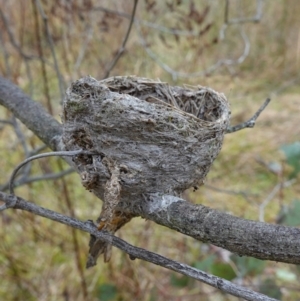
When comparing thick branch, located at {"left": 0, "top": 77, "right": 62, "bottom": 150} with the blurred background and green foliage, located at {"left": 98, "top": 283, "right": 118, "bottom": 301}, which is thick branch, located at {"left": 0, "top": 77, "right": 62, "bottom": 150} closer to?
the blurred background

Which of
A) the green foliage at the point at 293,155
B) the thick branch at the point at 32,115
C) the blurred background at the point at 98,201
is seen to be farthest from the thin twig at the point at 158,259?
the green foliage at the point at 293,155

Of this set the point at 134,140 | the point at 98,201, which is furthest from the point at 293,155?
the point at 98,201

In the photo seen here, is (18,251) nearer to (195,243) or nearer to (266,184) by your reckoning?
(195,243)

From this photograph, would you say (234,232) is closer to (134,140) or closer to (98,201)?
(134,140)

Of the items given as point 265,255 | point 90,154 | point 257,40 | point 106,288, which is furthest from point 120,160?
point 257,40

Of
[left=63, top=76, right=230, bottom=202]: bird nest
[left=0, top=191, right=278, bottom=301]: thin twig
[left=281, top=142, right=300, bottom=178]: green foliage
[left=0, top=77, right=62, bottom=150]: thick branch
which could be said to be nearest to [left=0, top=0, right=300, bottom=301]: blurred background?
[left=281, top=142, right=300, bottom=178]: green foliage

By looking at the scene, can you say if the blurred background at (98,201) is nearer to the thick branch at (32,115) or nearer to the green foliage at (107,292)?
the green foliage at (107,292)
